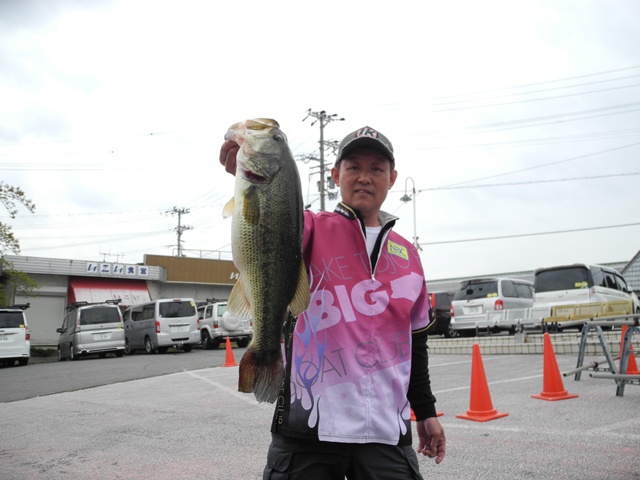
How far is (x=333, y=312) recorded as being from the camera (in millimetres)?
2045

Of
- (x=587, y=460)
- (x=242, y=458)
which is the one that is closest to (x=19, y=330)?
(x=242, y=458)

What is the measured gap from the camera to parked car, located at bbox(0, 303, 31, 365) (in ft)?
58.8

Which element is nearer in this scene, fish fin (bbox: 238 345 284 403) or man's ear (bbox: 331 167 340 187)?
fish fin (bbox: 238 345 284 403)

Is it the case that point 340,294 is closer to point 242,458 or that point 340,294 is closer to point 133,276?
point 242,458

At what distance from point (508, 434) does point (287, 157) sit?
14.4ft

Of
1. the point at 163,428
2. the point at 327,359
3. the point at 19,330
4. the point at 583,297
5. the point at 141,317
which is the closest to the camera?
the point at 327,359

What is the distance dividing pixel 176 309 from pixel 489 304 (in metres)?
10.9

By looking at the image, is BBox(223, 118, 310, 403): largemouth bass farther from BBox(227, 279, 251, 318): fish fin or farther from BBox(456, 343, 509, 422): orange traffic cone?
BBox(456, 343, 509, 422): orange traffic cone

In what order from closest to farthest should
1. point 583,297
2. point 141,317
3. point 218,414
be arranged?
1. point 218,414
2. point 583,297
3. point 141,317

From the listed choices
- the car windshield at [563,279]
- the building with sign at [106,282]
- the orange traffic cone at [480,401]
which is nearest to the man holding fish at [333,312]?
the orange traffic cone at [480,401]

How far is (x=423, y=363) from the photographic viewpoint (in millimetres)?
2340

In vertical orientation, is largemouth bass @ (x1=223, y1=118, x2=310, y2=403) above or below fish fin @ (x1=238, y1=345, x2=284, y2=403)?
above

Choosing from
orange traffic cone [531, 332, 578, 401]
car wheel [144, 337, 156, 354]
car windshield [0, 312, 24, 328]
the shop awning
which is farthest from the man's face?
the shop awning

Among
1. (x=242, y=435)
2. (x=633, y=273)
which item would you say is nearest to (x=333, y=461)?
(x=242, y=435)
